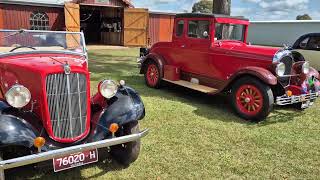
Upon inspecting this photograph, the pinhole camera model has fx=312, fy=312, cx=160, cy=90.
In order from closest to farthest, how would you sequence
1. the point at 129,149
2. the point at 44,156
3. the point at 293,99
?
the point at 44,156, the point at 129,149, the point at 293,99

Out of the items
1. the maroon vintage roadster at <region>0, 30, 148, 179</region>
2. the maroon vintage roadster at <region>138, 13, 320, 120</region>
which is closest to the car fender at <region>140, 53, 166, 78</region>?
the maroon vintage roadster at <region>138, 13, 320, 120</region>

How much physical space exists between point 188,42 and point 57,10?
43.5 feet

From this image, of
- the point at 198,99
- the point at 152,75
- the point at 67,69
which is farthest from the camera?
the point at 152,75

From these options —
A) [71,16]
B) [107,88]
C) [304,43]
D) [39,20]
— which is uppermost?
[71,16]

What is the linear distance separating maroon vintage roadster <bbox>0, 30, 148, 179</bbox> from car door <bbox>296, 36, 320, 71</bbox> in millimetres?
7828

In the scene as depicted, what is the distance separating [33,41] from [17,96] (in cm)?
156

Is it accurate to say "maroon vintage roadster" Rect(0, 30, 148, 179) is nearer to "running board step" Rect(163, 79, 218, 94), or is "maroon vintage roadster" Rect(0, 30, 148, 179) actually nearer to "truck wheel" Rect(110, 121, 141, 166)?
"truck wheel" Rect(110, 121, 141, 166)

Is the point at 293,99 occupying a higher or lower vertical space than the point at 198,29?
lower

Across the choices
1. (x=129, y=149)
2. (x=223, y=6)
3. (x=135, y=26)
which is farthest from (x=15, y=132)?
(x=135, y=26)

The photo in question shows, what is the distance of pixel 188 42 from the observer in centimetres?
746

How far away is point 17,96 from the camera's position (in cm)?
322

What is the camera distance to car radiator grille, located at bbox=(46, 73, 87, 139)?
335 centimetres

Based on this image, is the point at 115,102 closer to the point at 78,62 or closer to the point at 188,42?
the point at 78,62

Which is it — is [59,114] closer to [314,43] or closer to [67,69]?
[67,69]
